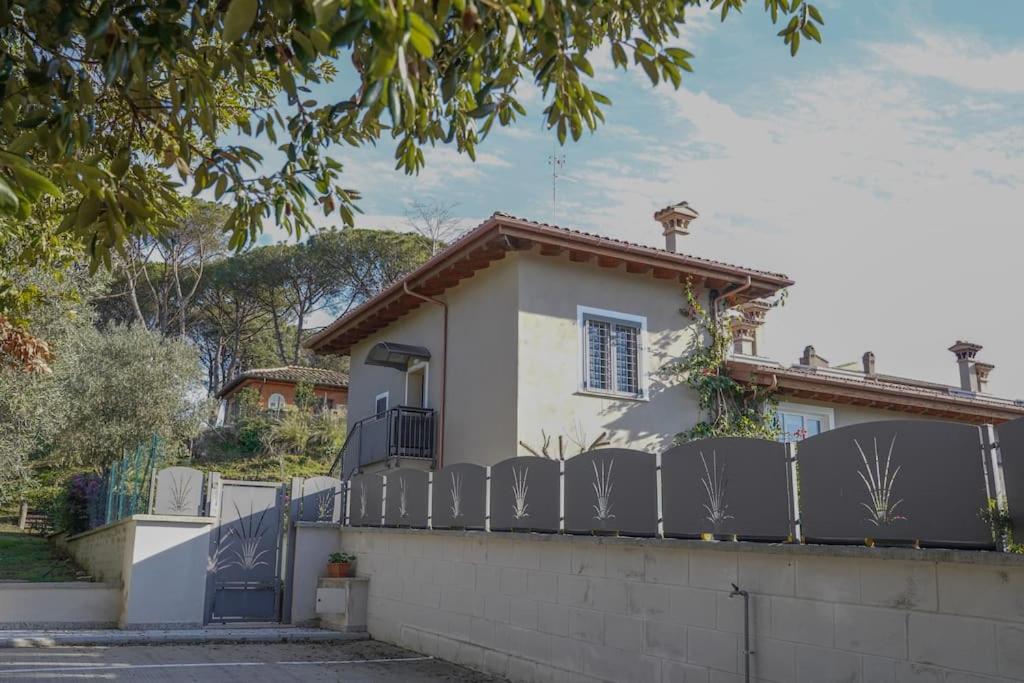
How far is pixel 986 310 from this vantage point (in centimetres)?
2572

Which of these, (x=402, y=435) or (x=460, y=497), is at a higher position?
(x=402, y=435)

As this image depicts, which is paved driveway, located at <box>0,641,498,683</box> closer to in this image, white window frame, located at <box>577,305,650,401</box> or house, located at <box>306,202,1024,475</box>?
house, located at <box>306,202,1024,475</box>

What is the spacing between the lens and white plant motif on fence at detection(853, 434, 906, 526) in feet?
17.4

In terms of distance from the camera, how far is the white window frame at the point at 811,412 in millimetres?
15875

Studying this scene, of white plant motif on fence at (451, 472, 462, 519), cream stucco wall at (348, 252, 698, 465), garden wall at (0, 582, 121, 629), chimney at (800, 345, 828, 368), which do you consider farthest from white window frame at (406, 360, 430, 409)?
chimney at (800, 345, 828, 368)

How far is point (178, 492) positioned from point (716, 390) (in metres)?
8.77

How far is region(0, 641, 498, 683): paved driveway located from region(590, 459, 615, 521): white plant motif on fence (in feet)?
7.46

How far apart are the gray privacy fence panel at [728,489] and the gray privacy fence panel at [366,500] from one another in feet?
19.5

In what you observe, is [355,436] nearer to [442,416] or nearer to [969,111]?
[442,416]

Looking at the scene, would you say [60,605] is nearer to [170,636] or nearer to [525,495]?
[170,636]

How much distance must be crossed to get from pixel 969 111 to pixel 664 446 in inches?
264

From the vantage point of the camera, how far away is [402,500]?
11352 mm

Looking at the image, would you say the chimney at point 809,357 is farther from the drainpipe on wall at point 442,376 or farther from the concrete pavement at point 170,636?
the concrete pavement at point 170,636

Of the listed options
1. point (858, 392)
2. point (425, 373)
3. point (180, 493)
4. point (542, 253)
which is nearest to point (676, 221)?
point (542, 253)
